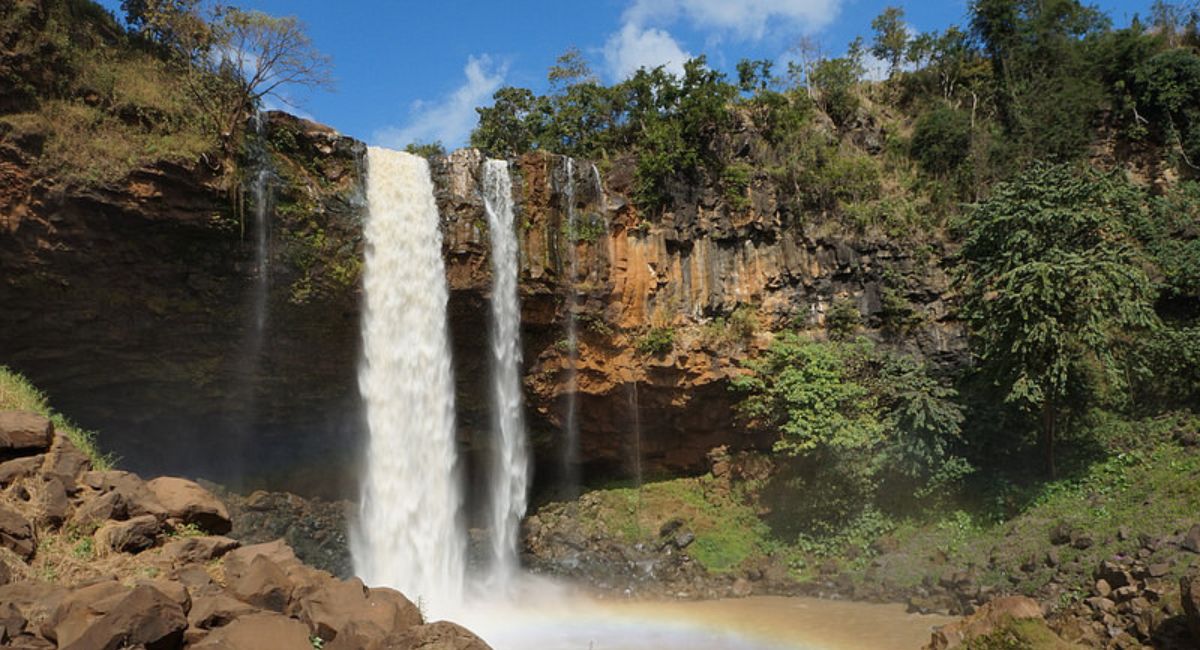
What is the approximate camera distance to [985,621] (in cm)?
1039

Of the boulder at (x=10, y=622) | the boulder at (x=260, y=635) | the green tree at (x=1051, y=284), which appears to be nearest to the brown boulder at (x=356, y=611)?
the boulder at (x=260, y=635)

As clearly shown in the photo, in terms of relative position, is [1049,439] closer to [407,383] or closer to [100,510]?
[407,383]

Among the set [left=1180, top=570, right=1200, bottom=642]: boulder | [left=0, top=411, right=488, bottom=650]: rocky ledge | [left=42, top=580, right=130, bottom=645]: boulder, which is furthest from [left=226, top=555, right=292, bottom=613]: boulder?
[left=1180, top=570, right=1200, bottom=642]: boulder

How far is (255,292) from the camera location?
54.2ft

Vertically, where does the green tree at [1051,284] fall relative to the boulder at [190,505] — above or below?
above

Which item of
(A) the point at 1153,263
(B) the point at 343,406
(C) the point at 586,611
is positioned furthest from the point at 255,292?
(A) the point at 1153,263

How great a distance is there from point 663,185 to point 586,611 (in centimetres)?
1194

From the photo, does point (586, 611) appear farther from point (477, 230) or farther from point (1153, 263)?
point (1153, 263)

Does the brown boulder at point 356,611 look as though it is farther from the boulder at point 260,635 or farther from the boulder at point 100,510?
the boulder at point 100,510

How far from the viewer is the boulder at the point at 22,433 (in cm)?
816

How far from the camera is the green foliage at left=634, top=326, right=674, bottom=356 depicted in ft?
64.1

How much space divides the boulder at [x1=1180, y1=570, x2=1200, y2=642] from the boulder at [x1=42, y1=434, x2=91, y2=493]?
1426 centimetres

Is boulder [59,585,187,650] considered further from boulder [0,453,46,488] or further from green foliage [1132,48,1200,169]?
green foliage [1132,48,1200,169]

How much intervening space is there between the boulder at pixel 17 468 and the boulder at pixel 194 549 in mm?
1784
